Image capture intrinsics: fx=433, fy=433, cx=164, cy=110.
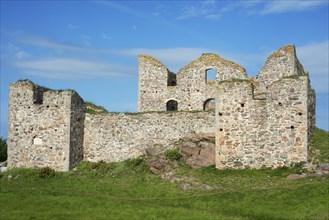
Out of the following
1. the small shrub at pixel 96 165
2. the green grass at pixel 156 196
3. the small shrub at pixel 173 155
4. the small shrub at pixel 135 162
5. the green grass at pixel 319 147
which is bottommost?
the green grass at pixel 156 196

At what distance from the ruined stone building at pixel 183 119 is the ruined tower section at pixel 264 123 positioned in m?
0.06

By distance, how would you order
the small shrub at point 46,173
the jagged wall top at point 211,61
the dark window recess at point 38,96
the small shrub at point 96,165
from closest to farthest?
the small shrub at point 46,173, the small shrub at point 96,165, the dark window recess at point 38,96, the jagged wall top at point 211,61

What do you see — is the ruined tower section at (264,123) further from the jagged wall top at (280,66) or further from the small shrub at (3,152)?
the small shrub at (3,152)

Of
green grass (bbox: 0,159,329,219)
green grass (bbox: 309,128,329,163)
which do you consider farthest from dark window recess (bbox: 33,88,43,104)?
green grass (bbox: 309,128,329,163)

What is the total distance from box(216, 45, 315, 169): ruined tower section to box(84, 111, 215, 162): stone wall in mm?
2381

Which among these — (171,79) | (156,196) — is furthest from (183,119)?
(171,79)

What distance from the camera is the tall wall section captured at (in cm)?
3947

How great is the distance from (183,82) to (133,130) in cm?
978

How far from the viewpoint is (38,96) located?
33219mm

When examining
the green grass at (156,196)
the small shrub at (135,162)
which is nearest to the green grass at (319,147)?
the green grass at (156,196)

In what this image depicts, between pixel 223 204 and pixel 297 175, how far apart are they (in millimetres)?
6877

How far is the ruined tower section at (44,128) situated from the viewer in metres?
31.7

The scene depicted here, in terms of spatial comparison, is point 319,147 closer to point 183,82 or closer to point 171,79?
point 183,82

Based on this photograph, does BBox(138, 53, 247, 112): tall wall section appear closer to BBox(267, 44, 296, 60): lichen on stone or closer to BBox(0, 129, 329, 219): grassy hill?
BBox(267, 44, 296, 60): lichen on stone
